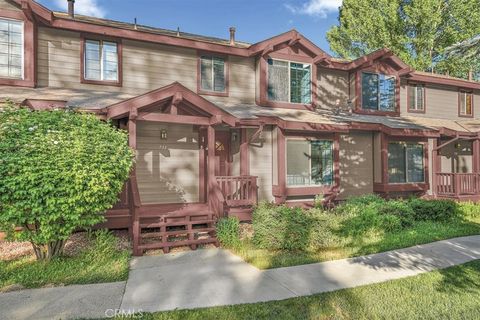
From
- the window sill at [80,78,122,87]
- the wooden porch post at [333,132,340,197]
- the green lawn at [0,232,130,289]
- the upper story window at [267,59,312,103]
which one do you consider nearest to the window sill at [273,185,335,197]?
the wooden porch post at [333,132,340,197]

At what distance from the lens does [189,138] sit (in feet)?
31.3

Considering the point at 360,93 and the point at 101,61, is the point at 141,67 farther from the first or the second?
the point at 360,93

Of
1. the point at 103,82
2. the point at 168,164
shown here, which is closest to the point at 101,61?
the point at 103,82

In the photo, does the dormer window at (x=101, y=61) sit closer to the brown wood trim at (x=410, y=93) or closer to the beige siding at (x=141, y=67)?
the beige siding at (x=141, y=67)

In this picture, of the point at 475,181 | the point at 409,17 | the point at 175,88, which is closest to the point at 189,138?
the point at 175,88

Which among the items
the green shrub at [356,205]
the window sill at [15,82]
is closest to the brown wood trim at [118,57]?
the window sill at [15,82]

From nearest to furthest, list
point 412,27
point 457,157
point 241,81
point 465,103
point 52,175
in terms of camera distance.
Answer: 1. point 52,175
2. point 241,81
3. point 457,157
4. point 465,103
5. point 412,27

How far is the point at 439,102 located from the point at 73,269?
1648 cm

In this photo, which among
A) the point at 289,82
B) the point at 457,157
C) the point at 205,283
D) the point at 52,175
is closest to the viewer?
the point at 205,283

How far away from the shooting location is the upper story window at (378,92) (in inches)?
511

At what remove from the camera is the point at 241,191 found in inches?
346

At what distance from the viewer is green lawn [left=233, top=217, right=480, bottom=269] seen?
19.4 feet

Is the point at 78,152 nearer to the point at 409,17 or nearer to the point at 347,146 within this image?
the point at 347,146

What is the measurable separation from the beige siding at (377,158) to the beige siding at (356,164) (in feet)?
0.38
